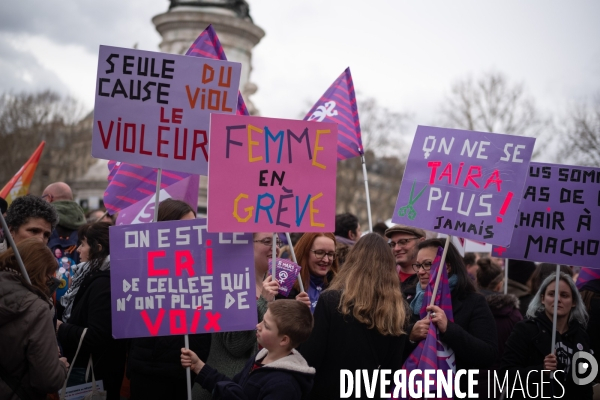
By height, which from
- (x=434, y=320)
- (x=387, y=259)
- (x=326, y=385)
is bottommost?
(x=326, y=385)

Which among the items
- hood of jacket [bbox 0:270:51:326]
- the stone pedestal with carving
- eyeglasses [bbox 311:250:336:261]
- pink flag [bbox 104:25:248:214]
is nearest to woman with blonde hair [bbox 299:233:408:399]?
eyeglasses [bbox 311:250:336:261]

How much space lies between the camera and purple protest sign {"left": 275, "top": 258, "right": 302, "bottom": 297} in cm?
536

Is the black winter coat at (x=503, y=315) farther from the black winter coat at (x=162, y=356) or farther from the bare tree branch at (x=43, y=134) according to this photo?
the bare tree branch at (x=43, y=134)

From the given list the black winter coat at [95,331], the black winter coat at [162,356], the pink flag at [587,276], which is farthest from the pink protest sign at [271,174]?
the pink flag at [587,276]

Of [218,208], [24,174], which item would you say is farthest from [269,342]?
[24,174]

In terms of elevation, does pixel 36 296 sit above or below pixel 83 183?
below

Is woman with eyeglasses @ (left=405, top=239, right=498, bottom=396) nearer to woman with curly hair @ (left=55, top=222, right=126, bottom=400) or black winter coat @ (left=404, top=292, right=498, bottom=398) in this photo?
black winter coat @ (left=404, top=292, right=498, bottom=398)

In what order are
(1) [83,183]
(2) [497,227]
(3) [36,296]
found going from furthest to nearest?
1. (1) [83,183]
2. (2) [497,227]
3. (3) [36,296]

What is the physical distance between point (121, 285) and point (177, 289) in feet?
1.04

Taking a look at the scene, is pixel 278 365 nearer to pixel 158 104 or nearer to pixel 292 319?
pixel 292 319

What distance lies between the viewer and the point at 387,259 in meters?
4.77

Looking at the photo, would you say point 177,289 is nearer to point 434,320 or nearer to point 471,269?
point 434,320

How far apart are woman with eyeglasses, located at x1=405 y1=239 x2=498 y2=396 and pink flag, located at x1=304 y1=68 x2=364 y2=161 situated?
278 centimetres

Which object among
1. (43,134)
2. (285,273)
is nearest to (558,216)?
(285,273)
